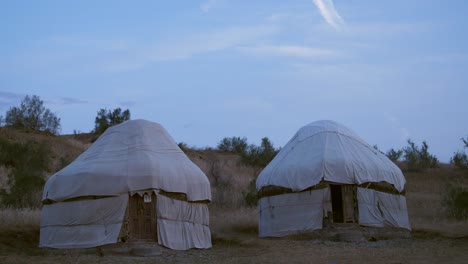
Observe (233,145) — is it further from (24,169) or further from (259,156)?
(24,169)

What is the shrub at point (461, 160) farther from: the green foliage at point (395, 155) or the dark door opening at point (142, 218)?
the dark door opening at point (142, 218)

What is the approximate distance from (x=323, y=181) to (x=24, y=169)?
1083 centimetres

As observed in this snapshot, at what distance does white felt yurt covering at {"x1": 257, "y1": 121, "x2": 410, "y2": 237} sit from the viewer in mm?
17203

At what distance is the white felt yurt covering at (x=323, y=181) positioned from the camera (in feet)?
56.4

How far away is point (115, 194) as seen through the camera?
1383 centimetres

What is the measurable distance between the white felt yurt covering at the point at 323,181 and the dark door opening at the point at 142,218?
178 inches

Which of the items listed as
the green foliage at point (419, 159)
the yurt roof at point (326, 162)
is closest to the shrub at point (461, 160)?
the green foliage at point (419, 159)

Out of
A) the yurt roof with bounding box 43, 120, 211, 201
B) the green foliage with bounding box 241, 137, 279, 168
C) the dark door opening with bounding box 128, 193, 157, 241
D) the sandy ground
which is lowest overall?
the sandy ground

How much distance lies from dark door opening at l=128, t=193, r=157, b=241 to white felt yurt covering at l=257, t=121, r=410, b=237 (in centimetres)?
453

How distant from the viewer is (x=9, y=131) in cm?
2931

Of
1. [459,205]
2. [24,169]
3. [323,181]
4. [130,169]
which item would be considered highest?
[24,169]

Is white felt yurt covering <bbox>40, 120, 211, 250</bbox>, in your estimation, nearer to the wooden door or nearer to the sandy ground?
the sandy ground

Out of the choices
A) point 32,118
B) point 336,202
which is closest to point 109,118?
point 32,118

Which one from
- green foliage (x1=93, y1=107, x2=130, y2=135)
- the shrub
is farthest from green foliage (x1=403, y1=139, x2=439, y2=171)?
green foliage (x1=93, y1=107, x2=130, y2=135)
